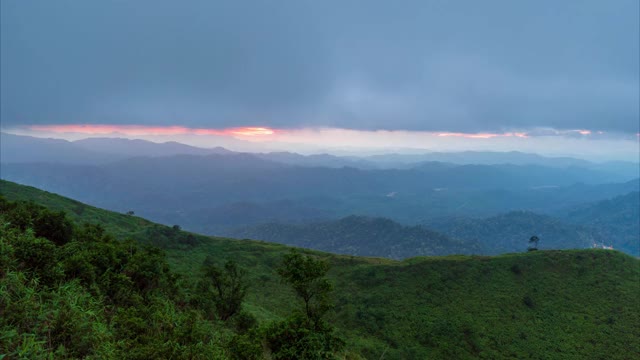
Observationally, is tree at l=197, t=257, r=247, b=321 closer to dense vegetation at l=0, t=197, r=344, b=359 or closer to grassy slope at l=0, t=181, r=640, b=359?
dense vegetation at l=0, t=197, r=344, b=359

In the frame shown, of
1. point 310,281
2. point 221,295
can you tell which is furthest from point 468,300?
point 310,281

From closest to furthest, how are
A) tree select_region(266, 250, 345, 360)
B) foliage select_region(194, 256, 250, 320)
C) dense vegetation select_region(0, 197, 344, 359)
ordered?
dense vegetation select_region(0, 197, 344, 359), tree select_region(266, 250, 345, 360), foliage select_region(194, 256, 250, 320)

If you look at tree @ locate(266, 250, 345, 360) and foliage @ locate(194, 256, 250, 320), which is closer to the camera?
tree @ locate(266, 250, 345, 360)

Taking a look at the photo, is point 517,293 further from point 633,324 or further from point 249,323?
point 249,323

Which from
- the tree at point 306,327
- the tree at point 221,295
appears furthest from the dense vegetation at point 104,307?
the tree at point 221,295

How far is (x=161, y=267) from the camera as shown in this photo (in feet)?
78.1

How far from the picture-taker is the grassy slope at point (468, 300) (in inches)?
2422

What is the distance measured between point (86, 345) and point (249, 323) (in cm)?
1848

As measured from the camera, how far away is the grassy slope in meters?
61.5

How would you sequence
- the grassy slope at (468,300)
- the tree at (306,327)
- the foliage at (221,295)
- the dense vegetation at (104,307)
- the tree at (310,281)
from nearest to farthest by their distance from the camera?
the dense vegetation at (104,307) < the tree at (306,327) < the tree at (310,281) < the foliage at (221,295) < the grassy slope at (468,300)

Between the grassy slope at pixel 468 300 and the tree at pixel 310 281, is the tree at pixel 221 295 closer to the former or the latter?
the tree at pixel 310 281

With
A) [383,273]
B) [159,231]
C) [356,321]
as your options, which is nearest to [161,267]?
[356,321]

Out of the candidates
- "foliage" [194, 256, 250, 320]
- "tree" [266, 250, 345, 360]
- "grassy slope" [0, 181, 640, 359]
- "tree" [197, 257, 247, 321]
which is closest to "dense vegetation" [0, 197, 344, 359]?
"tree" [266, 250, 345, 360]

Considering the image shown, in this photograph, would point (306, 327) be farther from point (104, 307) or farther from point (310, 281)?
point (104, 307)
